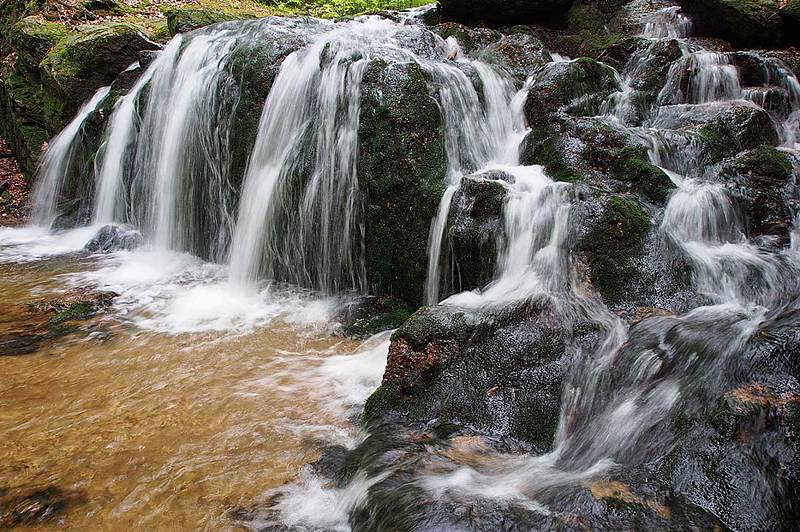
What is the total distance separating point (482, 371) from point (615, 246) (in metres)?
1.62

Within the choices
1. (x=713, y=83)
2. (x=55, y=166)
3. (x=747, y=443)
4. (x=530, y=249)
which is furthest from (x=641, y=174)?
(x=55, y=166)

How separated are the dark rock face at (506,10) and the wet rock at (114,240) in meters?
7.74

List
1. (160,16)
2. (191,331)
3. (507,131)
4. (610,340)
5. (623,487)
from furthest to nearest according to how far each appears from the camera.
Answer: (160,16) < (507,131) < (191,331) < (610,340) < (623,487)

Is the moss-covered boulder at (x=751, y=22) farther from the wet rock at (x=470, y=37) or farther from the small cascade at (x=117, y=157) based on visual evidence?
the small cascade at (x=117, y=157)

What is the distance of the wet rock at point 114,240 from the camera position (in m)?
7.82

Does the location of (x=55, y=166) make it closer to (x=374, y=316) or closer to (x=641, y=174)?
(x=374, y=316)

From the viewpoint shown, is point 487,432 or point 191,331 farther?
point 191,331

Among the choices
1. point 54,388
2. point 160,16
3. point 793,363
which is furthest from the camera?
point 160,16

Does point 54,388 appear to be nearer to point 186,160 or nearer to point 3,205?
point 186,160

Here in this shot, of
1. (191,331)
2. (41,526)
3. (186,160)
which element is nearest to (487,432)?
(41,526)

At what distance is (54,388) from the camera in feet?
13.3

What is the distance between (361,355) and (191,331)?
178 cm

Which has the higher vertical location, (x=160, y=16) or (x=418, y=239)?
(x=160, y=16)

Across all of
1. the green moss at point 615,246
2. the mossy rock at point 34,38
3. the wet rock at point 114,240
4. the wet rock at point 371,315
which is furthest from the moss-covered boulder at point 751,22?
the mossy rock at point 34,38
